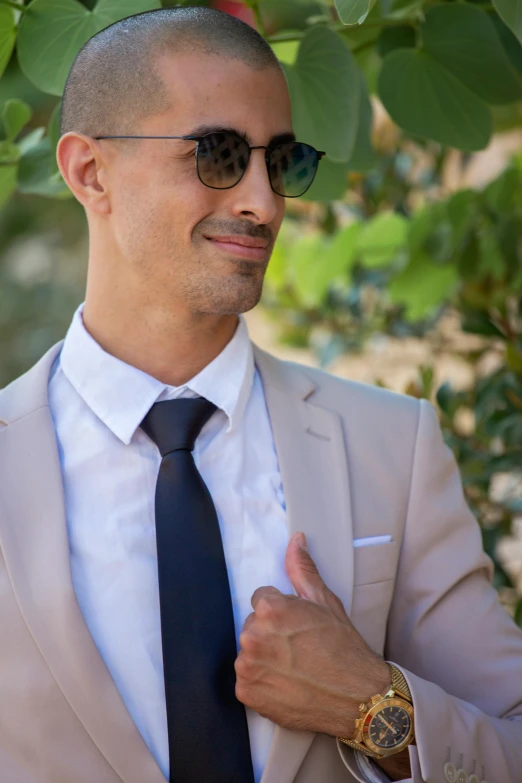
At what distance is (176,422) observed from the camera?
2045 millimetres

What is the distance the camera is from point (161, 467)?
198cm

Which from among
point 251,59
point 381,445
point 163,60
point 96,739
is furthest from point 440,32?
point 96,739

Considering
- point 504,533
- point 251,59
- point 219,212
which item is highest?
point 251,59

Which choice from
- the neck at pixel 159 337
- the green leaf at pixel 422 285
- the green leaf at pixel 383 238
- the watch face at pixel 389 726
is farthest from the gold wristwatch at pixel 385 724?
the green leaf at pixel 383 238

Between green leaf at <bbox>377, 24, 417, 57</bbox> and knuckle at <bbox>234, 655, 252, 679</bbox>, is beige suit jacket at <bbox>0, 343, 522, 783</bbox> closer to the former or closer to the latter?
knuckle at <bbox>234, 655, 252, 679</bbox>

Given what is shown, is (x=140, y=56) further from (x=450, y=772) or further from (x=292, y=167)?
(x=450, y=772)

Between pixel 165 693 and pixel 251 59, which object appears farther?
pixel 251 59

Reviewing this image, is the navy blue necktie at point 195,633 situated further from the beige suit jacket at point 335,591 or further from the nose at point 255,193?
the nose at point 255,193

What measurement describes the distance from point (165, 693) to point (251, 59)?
1.26 m

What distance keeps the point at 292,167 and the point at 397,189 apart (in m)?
1.89

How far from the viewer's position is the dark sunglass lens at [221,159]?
1.96 meters

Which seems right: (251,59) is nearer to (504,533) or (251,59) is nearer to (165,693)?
(165,693)

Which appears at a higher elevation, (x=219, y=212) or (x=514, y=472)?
(x=219, y=212)

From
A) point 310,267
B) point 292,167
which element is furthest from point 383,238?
point 292,167
